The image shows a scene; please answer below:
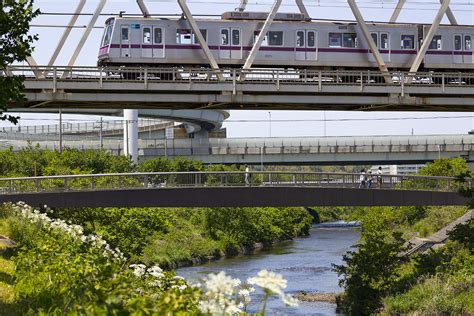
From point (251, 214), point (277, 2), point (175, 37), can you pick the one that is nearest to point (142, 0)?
point (175, 37)

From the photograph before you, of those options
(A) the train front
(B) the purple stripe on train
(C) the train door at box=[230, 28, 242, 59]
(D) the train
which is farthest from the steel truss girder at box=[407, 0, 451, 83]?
(A) the train front

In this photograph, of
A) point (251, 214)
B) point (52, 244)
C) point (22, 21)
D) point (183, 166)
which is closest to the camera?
point (52, 244)

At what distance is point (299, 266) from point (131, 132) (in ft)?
149

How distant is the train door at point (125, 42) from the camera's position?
4672cm

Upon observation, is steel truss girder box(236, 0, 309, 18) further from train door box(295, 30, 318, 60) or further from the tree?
the tree

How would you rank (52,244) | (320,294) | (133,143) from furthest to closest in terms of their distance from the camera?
1. (133,143)
2. (320,294)
3. (52,244)

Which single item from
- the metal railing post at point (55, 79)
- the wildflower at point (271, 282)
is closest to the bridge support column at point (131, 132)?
the metal railing post at point (55, 79)

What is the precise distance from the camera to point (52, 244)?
22375 millimetres

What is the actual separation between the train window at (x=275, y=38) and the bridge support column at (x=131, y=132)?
184ft

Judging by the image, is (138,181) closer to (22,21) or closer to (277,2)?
(277,2)

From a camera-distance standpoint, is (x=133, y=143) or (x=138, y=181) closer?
(x=138, y=181)

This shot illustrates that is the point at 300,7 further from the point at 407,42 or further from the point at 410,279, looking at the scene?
the point at 410,279

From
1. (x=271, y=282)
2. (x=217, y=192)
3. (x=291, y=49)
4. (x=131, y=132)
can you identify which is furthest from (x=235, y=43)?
(x=131, y=132)

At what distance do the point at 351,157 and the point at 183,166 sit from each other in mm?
20262
